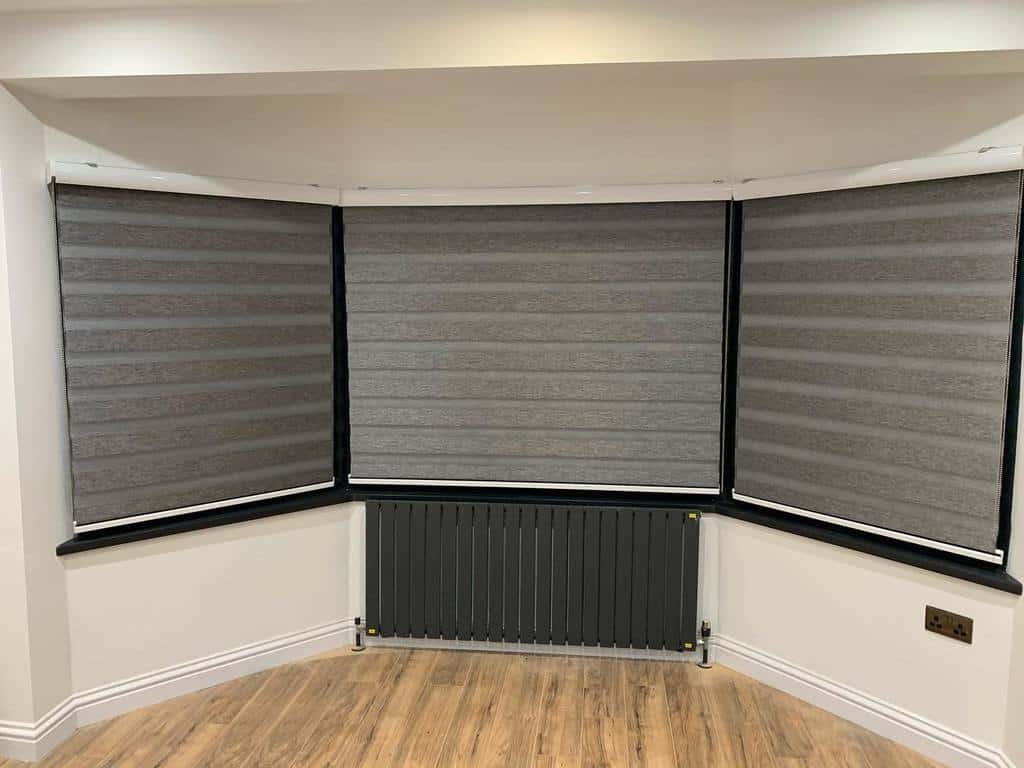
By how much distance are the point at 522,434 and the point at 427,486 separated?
50 centimetres

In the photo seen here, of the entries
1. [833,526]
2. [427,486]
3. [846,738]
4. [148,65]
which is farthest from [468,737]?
[148,65]

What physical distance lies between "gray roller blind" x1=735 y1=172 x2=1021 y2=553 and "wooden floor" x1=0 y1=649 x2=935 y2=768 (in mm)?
825

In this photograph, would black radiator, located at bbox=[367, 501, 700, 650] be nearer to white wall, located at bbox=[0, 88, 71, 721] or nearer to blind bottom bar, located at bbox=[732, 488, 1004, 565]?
blind bottom bar, located at bbox=[732, 488, 1004, 565]

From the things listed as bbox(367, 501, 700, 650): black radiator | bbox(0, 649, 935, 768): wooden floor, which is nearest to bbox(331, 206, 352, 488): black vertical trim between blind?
bbox(367, 501, 700, 650): black radiator

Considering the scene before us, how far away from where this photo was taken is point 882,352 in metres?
3.01

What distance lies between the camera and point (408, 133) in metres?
3.55

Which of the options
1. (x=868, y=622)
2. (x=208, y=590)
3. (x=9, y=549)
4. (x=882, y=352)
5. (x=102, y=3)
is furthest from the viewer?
(x=208, y=590)

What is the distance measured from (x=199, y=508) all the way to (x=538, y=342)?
1.55m

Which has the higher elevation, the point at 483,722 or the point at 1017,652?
the point at 1017,652

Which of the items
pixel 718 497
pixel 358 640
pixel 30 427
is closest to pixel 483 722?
pixel 358 640

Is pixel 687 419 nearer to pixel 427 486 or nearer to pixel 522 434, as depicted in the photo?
pixel 522 434

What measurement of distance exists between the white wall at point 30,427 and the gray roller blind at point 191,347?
0.07 metres

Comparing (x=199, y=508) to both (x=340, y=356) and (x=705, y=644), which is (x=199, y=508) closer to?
(x=340, y=356)

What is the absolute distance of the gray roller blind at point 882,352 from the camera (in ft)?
9.04
